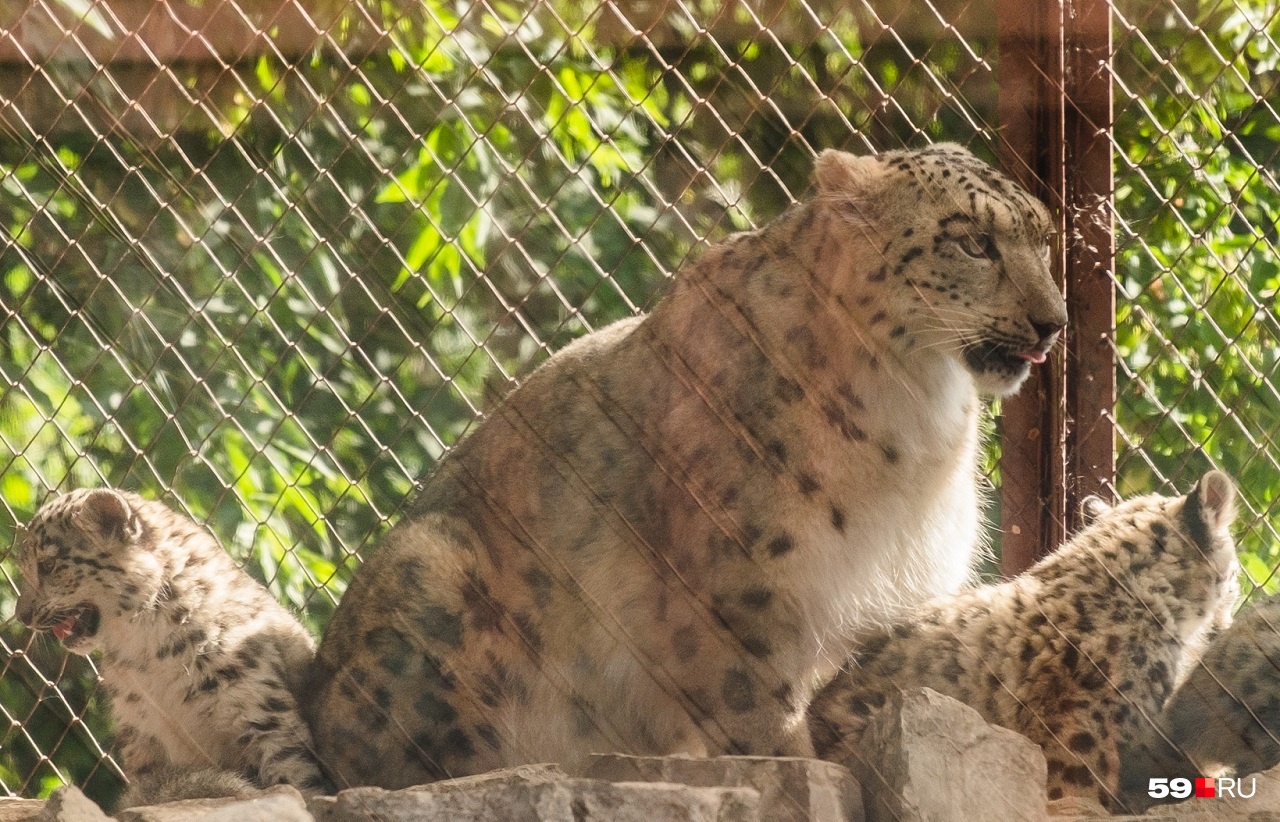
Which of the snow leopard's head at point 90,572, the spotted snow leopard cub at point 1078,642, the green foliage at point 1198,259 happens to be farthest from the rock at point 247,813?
the green foliage at point 1198,259

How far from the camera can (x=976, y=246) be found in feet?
12.5

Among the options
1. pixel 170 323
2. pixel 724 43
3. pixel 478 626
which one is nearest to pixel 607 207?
pixel 724 43

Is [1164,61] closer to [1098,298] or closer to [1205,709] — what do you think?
[1098,298]

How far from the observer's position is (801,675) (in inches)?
149

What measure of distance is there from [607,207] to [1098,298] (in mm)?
1494

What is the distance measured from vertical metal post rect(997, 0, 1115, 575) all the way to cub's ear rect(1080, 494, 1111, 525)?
0.06 m

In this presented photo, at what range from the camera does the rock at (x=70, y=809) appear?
2.88 metres

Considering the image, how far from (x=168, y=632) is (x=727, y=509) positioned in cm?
175

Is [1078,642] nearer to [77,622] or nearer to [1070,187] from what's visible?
[1070,187]

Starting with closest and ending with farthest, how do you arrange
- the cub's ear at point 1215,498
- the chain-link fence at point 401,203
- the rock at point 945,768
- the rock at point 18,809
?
the rock at point 945,768
the rock at point 18,809
the cub's ear at point 1215,498
the chain-link fence at point 401,203

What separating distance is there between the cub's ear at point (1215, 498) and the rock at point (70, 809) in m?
2.93

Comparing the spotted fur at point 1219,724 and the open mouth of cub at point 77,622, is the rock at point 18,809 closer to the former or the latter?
the open mouth of cub at point 77,622

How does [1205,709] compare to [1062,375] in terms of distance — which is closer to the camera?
[1205,709]

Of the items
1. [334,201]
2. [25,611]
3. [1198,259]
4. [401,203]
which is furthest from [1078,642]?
[25,611]
